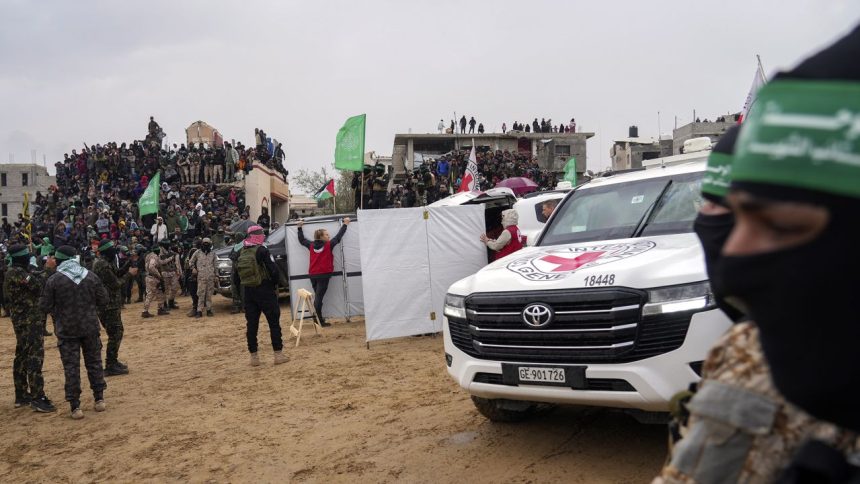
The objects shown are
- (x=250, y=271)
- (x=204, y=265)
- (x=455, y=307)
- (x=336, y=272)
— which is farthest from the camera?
(x=204, y=265)

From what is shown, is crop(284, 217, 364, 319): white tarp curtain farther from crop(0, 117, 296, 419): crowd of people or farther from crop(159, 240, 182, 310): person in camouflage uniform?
crop(159, 240, 182, 310): person in camouflage uniform

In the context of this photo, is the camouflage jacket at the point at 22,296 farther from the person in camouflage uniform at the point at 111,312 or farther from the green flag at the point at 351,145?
the green flag at the point at 351,145

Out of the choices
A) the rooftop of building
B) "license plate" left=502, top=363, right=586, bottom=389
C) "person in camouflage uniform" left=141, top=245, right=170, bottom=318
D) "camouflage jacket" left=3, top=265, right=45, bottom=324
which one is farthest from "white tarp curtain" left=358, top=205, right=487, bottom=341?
the rooftop of building

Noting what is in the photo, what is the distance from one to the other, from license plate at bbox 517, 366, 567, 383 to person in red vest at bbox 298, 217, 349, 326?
7781 millimetres

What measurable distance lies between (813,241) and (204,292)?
50.3ft

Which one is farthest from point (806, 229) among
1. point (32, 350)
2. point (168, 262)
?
point (168, 262)

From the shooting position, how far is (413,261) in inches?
397

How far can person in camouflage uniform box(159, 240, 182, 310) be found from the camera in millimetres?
16141

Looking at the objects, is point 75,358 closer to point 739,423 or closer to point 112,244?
point 112,244

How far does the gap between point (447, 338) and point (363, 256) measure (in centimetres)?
474

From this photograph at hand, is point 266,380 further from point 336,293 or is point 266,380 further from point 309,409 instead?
point 336,293

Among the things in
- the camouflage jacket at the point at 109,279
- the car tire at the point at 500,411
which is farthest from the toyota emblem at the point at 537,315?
the camouflage jacket at the point at 109,279

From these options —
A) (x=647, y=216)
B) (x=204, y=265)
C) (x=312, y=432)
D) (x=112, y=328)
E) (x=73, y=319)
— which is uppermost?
(x=647, y=216)

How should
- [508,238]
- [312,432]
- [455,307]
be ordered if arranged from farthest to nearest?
[508,238]
[312,432]
[455,307]
